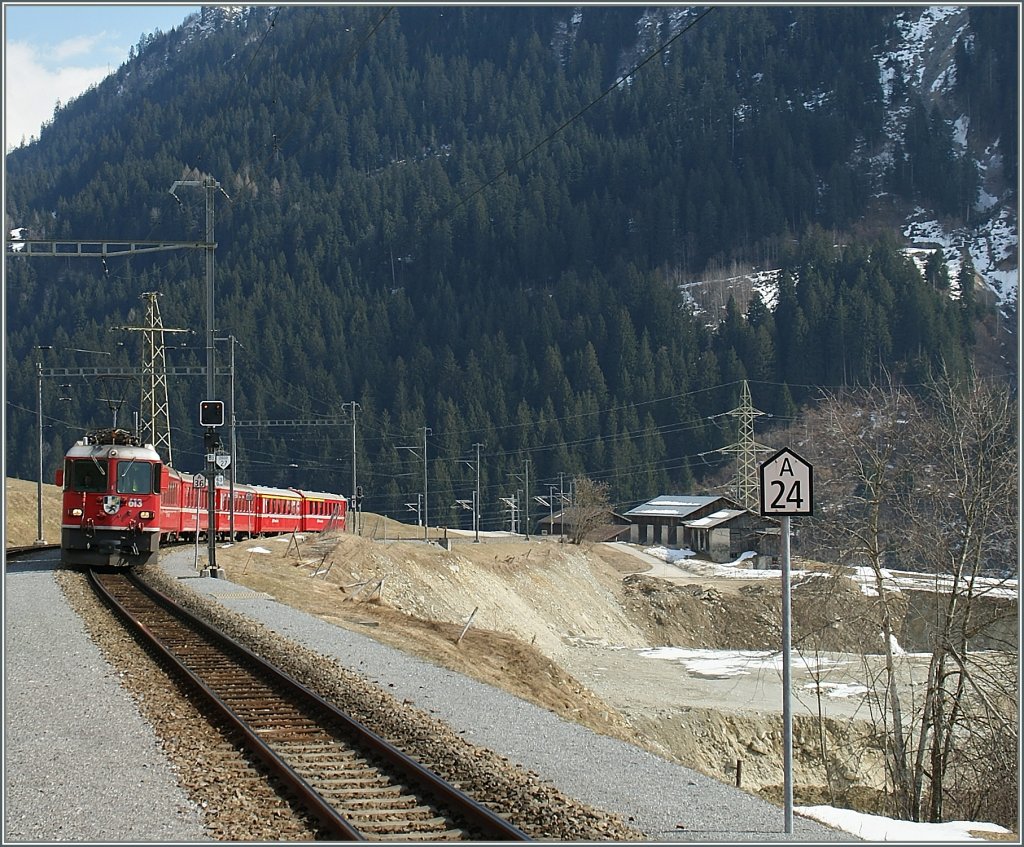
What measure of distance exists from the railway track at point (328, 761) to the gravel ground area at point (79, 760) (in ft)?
2.86

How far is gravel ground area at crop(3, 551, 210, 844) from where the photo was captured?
8828 mm

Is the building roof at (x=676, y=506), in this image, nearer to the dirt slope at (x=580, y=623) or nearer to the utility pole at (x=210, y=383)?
the dirt slope at (x=580, y=623)

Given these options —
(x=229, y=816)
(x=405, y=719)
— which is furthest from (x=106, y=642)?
(x=229, y=816)

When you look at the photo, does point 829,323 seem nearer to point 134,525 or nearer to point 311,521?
point 311,521

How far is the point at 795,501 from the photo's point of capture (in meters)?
9.84

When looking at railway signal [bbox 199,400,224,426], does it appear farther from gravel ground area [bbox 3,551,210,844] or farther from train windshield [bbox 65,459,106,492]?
gravel ground area [bbox 3,551,210,844]

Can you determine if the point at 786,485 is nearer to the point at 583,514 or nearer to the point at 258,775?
the point at 258,775

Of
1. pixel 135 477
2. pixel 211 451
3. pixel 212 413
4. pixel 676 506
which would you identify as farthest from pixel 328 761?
pixel 676 506

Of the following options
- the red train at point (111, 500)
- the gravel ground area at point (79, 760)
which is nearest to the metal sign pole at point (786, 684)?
the gravel ground area at point (79, 760)

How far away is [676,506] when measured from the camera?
359 feet

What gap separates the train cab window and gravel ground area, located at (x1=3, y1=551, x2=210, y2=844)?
12.2 m

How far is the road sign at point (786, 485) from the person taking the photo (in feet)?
32.2

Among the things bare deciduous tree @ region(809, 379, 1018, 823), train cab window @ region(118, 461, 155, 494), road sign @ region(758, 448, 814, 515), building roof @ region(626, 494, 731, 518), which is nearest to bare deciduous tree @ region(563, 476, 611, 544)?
building roof @ region(626, 494, 731, 518)

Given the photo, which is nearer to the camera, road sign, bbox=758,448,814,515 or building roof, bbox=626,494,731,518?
road sign, bbox=758,448,814,515
